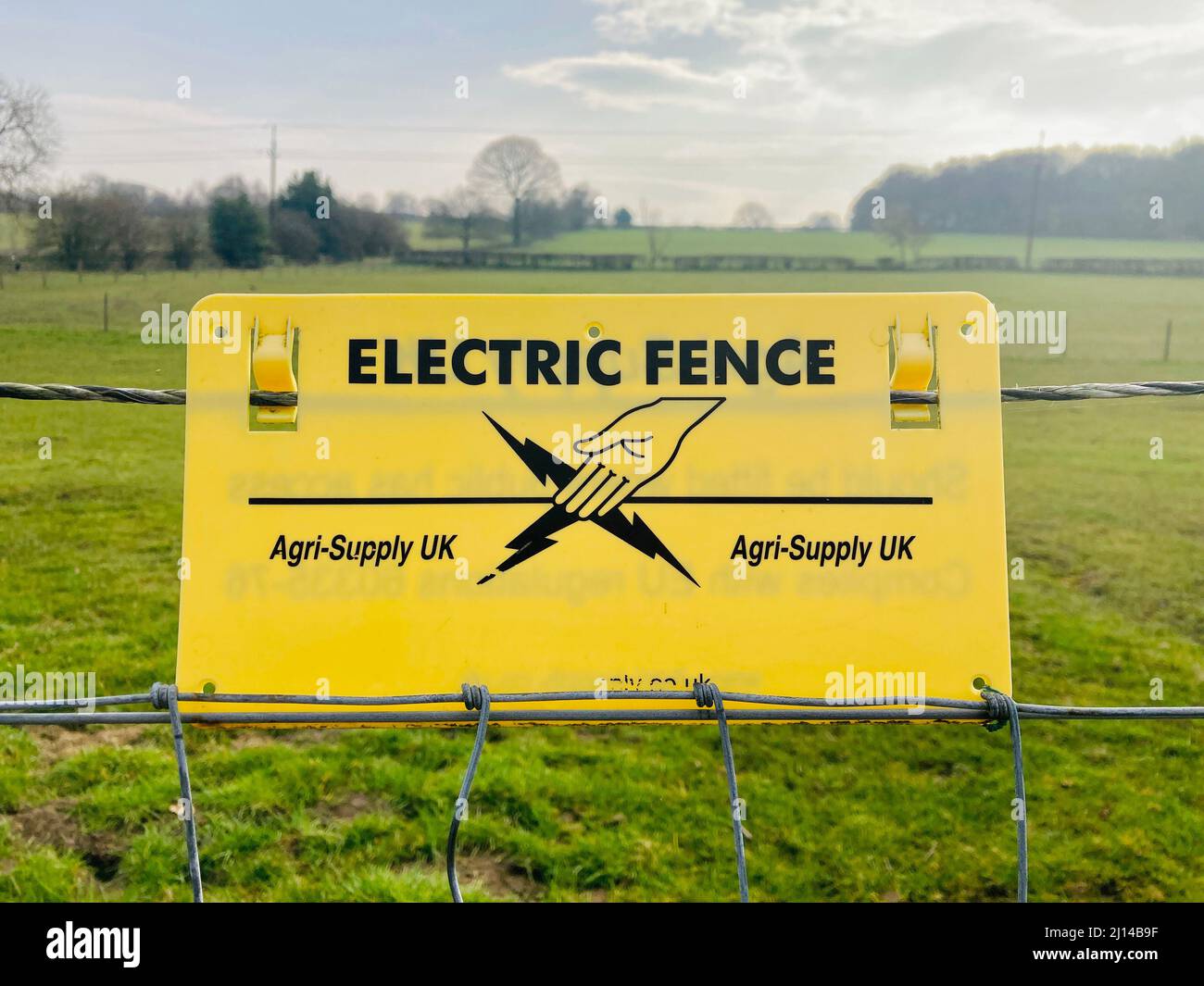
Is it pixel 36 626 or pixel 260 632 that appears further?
pixel 36 626

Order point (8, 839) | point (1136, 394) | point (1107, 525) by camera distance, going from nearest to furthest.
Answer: point (1136, 394), point (8, 839), point (1107, 525)

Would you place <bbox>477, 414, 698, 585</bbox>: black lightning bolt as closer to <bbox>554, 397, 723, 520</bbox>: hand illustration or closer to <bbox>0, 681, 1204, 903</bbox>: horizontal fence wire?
<bbox>554, 397, 723, 520</bbox>: hand illustration

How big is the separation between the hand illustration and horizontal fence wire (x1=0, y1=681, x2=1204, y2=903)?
0.35 metres

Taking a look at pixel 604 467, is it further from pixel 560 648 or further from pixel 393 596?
pixel 393 596

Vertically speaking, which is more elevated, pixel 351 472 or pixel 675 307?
pixel 675 307

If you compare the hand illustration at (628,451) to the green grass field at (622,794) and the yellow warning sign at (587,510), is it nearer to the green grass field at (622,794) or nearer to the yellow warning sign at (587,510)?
the yellow warning sign at (587,510)

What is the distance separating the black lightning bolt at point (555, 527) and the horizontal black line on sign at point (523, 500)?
0.12 feet

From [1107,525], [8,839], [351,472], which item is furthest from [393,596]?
[1107,525]

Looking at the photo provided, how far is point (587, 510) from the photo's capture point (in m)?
1.62

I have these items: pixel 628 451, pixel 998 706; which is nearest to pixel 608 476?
pixel 628 451

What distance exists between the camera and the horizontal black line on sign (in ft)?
5.31

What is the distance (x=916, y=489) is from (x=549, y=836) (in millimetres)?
2001

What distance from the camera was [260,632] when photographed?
5.29 ft

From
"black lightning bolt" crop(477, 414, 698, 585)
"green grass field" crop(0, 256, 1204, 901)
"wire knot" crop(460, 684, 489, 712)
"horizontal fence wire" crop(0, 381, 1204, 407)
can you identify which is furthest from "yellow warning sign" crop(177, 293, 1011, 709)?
"green grass field" crop(0, 256, 1204, 901)
